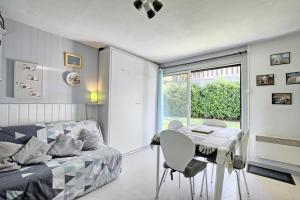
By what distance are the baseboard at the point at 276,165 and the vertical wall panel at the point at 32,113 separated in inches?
157

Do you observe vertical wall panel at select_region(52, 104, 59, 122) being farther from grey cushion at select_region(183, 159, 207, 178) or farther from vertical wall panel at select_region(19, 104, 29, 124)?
grey cushion at select_region(183, 159, 207, 178)

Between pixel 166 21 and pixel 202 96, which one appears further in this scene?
pixel 202 96

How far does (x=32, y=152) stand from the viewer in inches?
72.9

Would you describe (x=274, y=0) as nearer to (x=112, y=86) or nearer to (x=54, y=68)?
A: (x=112, y=86)

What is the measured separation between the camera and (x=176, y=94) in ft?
13.6

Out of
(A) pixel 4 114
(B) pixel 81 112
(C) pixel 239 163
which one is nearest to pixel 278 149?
(C) pixel 239 163

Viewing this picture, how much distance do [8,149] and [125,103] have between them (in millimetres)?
2032

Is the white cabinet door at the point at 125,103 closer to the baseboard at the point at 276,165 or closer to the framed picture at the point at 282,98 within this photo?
the baseboard at the point at 276,165

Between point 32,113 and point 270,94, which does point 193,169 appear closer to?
point 270,94

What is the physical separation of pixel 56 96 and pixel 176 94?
2.83 m

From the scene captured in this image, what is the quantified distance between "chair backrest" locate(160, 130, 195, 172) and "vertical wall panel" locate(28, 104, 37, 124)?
2144 mm

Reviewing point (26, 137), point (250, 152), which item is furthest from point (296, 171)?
point (26, 137)

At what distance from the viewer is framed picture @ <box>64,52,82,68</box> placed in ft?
9.09

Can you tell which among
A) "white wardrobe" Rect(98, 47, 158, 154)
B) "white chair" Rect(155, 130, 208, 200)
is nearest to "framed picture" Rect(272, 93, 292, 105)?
"white chair" Rect(155, 130, 208, 200)
